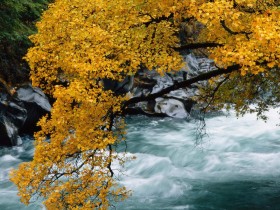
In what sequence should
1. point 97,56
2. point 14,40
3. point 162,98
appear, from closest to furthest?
point 97,56 < point 14,40 < point 162,98

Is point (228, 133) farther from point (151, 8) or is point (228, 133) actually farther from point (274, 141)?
point (151, 8)

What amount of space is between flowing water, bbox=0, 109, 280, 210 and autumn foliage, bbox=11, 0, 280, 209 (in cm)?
505

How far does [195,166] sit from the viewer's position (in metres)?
16.5

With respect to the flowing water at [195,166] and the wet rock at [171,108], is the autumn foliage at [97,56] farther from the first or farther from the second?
the wet rock at [171,108]

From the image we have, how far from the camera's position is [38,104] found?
18891 mm

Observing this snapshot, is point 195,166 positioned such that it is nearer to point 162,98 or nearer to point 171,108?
point 171,108

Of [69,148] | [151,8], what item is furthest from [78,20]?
[69,148]

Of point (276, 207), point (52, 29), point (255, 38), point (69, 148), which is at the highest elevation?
point (52, 29)

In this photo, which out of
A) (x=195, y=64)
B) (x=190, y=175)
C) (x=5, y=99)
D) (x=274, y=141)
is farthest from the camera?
(x=195, y=64)

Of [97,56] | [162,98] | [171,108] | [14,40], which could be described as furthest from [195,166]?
[14,40]

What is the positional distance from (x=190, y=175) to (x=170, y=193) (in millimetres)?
2073

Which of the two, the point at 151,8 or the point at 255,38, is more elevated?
the point at 151,8

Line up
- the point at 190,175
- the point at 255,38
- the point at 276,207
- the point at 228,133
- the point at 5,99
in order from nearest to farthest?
1. the point at 255,38
2. the point at 276,207
3. the point at 190,175
4. the point at 5,99
5. the point at 228,133

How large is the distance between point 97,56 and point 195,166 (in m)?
10.3
